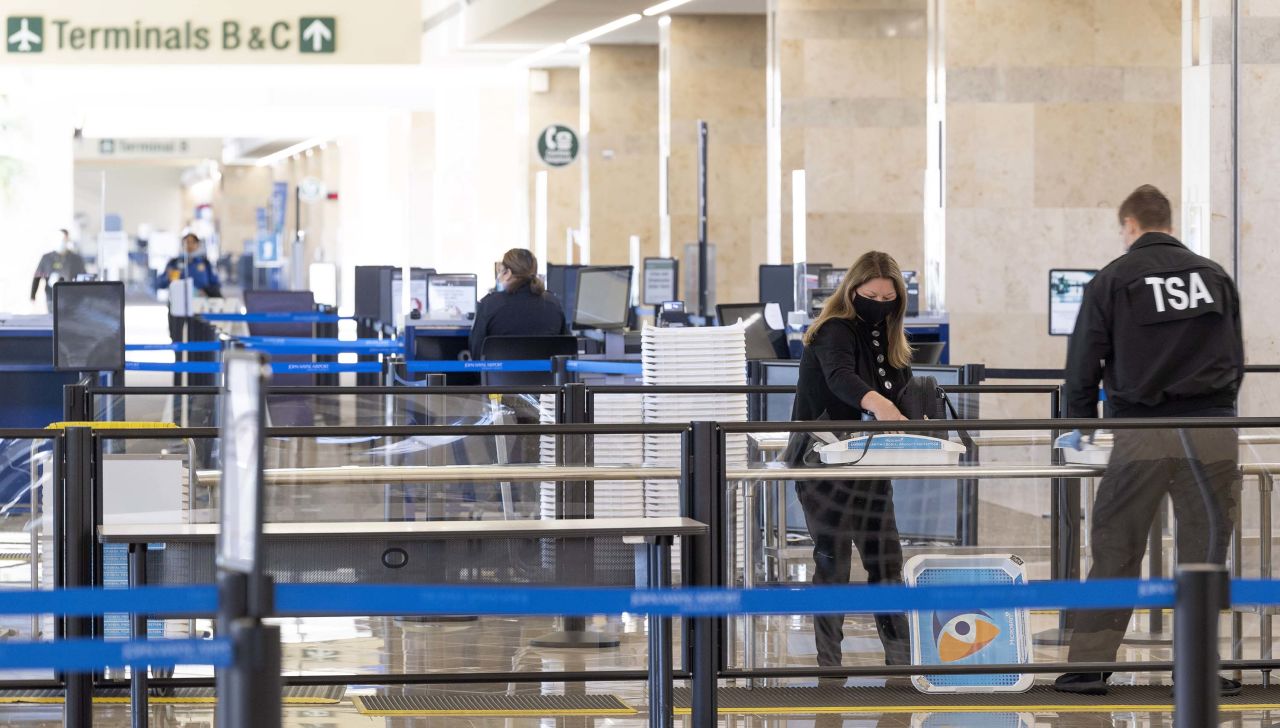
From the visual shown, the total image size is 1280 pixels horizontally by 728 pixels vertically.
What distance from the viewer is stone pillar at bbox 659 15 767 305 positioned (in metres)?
20.4

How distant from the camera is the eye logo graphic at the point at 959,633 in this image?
522 centimetres

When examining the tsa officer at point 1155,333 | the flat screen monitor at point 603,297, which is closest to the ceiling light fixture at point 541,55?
the flat screen monitor at point 603,297

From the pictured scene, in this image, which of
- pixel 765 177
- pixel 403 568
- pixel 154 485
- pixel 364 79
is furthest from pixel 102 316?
pixel 364 79

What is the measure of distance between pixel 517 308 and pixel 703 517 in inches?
278

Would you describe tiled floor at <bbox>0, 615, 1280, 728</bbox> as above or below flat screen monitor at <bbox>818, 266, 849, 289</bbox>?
below

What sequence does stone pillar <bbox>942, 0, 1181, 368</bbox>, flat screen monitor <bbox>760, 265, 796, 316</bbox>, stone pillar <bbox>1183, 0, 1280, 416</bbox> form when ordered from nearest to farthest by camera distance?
stone pillar <bbox>1183, 0, 1280, 416</bbox> → stone pillar <bbox>942, 0, 1181, 368</bbox> → flat screen monitor <bbox>760, 265, 796, 316</bbox>

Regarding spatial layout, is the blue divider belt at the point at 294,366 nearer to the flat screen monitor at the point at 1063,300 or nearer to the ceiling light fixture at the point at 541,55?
the flat screen monitor at the point at 1063,300

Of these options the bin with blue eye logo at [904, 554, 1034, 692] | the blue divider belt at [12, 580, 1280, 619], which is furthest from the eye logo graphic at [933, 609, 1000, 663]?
the blue divider belt at [12, 580, 1280, 619]

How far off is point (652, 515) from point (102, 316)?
550 centimetres

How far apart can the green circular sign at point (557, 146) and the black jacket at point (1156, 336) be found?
17124mm

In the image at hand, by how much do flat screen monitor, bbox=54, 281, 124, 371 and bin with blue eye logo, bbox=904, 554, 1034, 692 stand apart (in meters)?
5.52

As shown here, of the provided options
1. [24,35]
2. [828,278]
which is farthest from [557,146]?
[828,278]

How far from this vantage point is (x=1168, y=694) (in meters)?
5.56

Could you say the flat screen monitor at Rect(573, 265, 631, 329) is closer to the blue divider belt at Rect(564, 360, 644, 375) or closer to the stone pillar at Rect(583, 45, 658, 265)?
the blue divider belt at Rect(564, 360, 644, 375)
